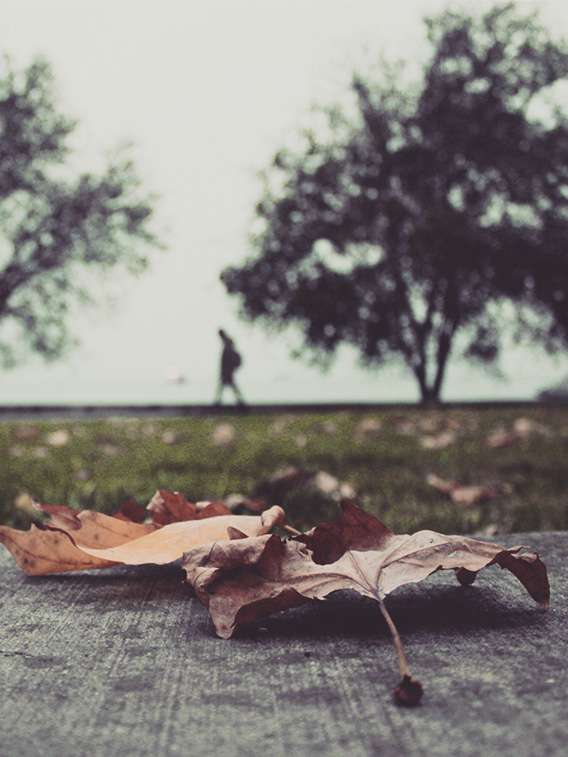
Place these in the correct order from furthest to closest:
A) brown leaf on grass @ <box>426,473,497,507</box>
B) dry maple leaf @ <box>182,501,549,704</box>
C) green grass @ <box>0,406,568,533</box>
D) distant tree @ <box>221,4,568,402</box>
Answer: distant tree @ <box>221,4,568,402</box>
brown leaf on grass @ <box>426,473,497,507</box>
green grass @ <box>0,406,568,533</box>
dry maple leaf @ <box>182,501,549,704</box>

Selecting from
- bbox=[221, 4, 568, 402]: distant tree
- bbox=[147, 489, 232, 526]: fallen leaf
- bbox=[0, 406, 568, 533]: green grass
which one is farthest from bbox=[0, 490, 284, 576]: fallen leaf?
bbox=[221, 4, 568, 402]: distant tree

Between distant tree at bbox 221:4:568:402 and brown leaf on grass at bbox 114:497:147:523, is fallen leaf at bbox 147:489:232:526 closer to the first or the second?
brown leaf on grass at bbox 114:497:147:523

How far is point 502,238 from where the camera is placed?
13.4 m

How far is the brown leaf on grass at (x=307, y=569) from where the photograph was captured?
34.8 inches

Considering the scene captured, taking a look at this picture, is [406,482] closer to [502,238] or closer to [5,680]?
[5,680]

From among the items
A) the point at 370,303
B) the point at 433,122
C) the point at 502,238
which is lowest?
the point at 370,303

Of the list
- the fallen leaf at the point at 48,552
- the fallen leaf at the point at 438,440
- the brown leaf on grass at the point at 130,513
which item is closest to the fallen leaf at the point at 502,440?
the fallen leaf at the point at 438,440

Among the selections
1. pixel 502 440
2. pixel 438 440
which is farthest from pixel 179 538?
pixel 438 440

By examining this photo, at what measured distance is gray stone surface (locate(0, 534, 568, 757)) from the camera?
0.61 metres

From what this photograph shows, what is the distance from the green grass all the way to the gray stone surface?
81 centimetres

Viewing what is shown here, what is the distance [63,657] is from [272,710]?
0.99 feet

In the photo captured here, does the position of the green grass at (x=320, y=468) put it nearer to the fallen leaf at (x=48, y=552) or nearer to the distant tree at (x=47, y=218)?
the fallen leaf at (x=48, y=552)

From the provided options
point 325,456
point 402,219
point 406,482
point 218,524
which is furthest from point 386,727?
point 402,219

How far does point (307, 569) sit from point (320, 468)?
8.16 feet
